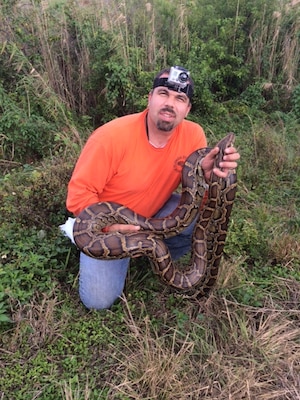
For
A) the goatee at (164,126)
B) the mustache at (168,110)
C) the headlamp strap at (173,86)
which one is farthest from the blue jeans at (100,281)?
the headlamp strap at (173,86)

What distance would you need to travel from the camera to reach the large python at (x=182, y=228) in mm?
3133

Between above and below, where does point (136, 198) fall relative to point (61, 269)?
above

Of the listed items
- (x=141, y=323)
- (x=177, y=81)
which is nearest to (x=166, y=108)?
(x=177, y=81)

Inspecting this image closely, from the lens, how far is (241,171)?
534 cm

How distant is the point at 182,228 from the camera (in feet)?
12.1

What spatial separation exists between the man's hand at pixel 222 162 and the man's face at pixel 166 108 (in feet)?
1.32

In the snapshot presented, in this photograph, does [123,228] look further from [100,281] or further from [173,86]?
[173,86]

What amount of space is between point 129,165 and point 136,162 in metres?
0.06

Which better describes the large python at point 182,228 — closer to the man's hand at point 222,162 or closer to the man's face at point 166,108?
the man's hand at point 222,162

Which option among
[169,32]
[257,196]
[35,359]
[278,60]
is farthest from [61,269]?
[278,60]

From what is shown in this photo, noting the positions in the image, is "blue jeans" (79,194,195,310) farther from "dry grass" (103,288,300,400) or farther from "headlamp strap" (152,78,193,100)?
"headlamp strap" (152,78,193,100)

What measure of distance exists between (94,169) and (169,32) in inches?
171

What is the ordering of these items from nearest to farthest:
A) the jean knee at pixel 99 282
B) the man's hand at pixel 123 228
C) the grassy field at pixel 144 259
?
the grassy field at pixel 144 259
the man's hand at pixel 123 228
the jean knee at pixel 99 282

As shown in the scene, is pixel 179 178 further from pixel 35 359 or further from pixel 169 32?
pixel 169 32
